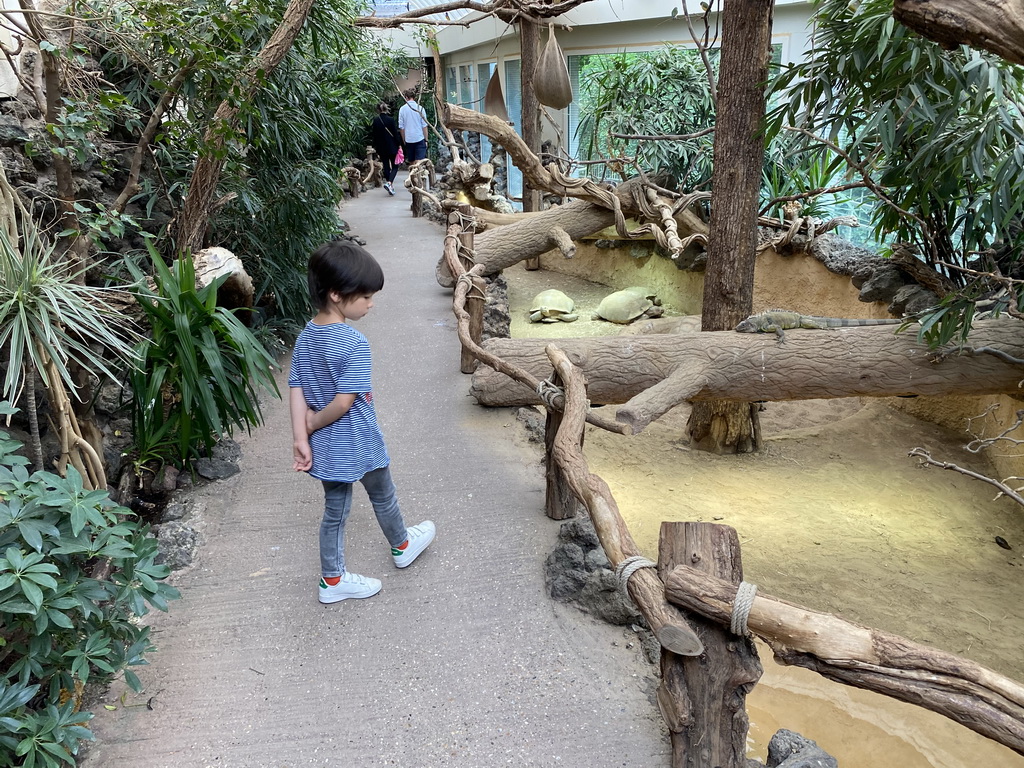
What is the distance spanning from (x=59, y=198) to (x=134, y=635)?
2.12m

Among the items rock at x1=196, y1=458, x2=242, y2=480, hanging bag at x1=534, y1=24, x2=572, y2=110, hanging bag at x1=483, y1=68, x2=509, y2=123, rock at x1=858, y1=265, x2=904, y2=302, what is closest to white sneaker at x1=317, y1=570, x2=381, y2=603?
rock at x1=196, y1=458, x2=242, y2=480

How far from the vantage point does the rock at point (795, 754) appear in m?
1.76

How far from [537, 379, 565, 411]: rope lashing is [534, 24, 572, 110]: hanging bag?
444cm

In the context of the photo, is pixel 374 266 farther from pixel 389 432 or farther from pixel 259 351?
pixel 389 432

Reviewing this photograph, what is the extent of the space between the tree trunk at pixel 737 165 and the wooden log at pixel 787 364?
1.57 ft

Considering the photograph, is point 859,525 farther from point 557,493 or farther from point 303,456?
point 303,456

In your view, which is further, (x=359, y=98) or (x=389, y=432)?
(x=359, y=98)

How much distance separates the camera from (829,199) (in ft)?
21.5

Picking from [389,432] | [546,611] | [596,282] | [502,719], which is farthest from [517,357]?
[596,282]

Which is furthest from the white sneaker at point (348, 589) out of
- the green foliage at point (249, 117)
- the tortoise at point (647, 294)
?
the tortoise at point (647, 294)

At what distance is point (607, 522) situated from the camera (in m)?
1.85

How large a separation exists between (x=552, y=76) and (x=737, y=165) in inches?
112

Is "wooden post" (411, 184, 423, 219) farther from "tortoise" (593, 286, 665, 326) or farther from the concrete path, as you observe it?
the concrete path

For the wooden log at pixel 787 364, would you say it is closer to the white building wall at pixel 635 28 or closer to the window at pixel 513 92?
the white building wall at pixel 635 28
